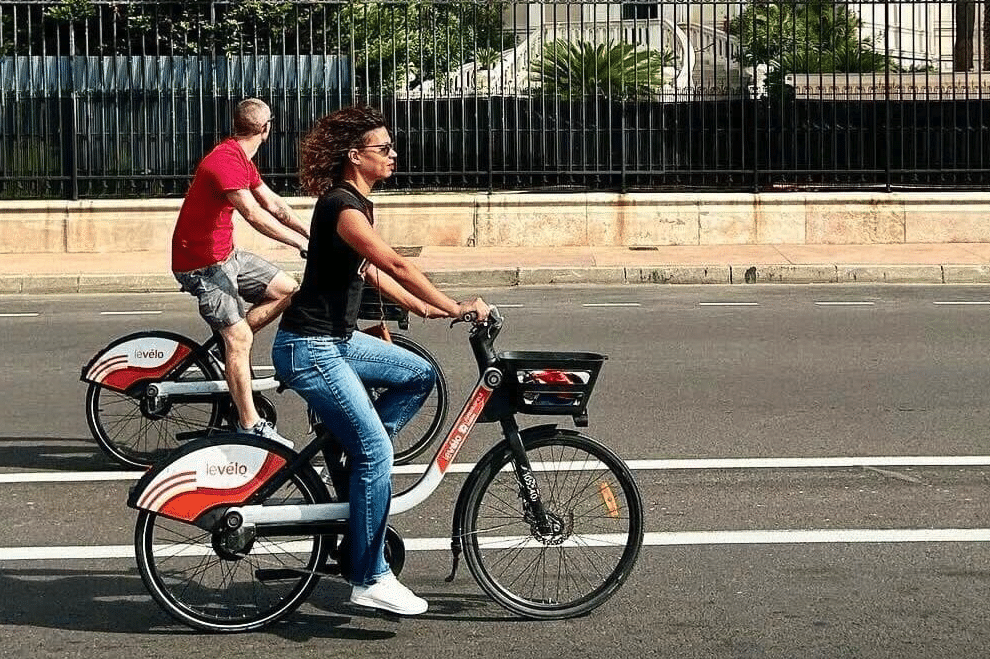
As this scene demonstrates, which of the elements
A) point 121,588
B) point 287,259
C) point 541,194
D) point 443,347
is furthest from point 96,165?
point 121,588

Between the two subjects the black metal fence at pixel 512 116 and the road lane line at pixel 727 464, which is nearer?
the road lane line at pixel 727 464

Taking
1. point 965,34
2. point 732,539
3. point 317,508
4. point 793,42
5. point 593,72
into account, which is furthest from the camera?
point 965,34

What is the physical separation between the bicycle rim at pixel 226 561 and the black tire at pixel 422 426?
8.54 feet

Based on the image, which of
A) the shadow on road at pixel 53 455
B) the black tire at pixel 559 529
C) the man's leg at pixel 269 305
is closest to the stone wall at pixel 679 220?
the shadow on road at pixel 53 455

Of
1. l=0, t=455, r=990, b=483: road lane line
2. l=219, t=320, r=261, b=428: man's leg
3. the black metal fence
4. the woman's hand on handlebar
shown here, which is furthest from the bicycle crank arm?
the black metal fence

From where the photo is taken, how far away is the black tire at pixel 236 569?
5441mm

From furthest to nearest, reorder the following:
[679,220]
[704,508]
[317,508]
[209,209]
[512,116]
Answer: [512,116]
[679,220]
[209,209]
[704,508]
[317,508]

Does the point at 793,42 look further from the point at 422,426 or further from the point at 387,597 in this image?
the point at 387,597

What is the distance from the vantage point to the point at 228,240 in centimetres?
802

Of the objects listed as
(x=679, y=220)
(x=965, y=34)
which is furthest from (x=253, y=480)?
(x=965, y=34)

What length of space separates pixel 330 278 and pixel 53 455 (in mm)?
3493

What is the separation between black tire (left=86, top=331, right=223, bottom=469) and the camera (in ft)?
26.4

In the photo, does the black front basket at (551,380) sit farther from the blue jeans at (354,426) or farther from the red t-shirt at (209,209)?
the red t-shirt at (209,209)

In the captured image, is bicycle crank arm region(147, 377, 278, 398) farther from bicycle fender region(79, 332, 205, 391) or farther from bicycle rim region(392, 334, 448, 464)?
bicycle rim region(392, 334, 448, 464)
